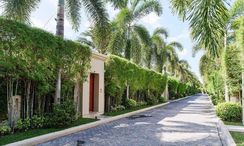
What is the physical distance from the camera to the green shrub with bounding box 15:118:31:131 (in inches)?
430

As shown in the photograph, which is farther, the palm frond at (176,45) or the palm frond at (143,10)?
the palm frond at (176,45)

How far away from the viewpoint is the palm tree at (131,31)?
87.6ft

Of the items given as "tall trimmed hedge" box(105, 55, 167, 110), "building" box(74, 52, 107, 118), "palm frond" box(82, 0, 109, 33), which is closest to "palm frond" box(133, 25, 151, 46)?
"tall trimmed hedge" box(105, 55, 167, 110)

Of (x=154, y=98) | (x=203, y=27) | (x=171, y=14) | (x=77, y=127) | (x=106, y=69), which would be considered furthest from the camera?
(x=154, y=98)

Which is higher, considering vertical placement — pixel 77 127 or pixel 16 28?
pixel 16 28

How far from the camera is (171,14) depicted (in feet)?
25.6

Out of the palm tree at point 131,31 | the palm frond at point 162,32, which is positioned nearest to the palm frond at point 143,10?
the palm tree at point 131,31

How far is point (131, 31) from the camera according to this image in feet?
92.9

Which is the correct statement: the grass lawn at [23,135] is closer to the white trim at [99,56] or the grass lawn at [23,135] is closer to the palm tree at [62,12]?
the palm tree at [62,12]

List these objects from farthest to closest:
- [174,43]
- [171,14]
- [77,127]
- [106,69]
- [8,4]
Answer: [174,43] → [106,69] → [8,4] → [77,127] → [171,14]

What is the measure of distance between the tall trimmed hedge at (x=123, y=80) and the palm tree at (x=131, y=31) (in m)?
2.23

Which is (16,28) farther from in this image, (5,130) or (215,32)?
(215,32)

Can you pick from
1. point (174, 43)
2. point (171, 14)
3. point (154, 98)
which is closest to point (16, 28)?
point (171, 14)

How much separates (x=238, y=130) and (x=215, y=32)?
8093 mm
